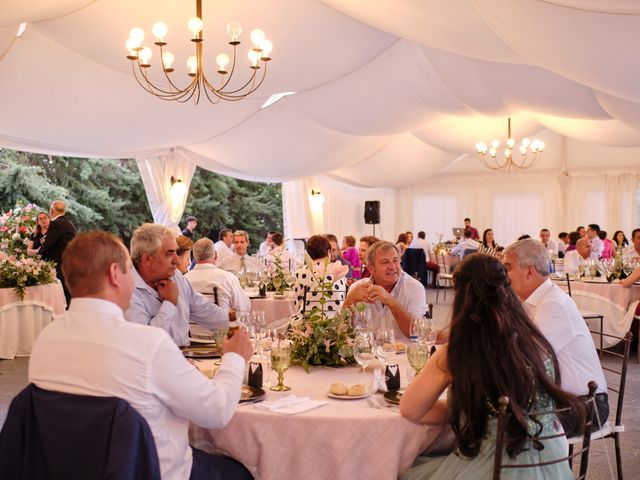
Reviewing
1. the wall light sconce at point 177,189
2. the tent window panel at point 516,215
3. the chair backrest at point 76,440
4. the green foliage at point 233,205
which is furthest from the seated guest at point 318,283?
the green foliage at point 233,205

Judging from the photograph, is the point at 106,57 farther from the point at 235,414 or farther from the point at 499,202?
the point at 499,202

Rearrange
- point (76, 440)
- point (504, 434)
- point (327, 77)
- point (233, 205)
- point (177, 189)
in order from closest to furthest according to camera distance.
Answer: point (76, 440) → point (504, 434) → point (327, 77) → point (177, 189) → point (233, 205)

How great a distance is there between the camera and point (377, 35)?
8.27 metres

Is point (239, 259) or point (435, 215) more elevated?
point (435, 215)

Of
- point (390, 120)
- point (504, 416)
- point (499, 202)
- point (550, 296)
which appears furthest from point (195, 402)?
point (499, 202)

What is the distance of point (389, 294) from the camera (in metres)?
4.32

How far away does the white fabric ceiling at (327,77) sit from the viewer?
5184 millimetres

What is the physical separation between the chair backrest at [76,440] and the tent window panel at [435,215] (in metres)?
17.3

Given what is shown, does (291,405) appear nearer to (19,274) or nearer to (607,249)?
(19,274)

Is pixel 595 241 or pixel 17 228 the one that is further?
pixel 595 241

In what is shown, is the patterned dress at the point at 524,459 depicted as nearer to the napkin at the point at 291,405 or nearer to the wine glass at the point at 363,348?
the napkin at the point at 291,405

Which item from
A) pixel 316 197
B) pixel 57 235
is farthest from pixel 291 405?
pixel 316 197

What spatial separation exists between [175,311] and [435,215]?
15738mm

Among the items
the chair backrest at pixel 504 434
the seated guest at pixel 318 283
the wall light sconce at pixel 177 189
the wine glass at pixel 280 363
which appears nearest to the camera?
the chair backrest at pixel 504 434
